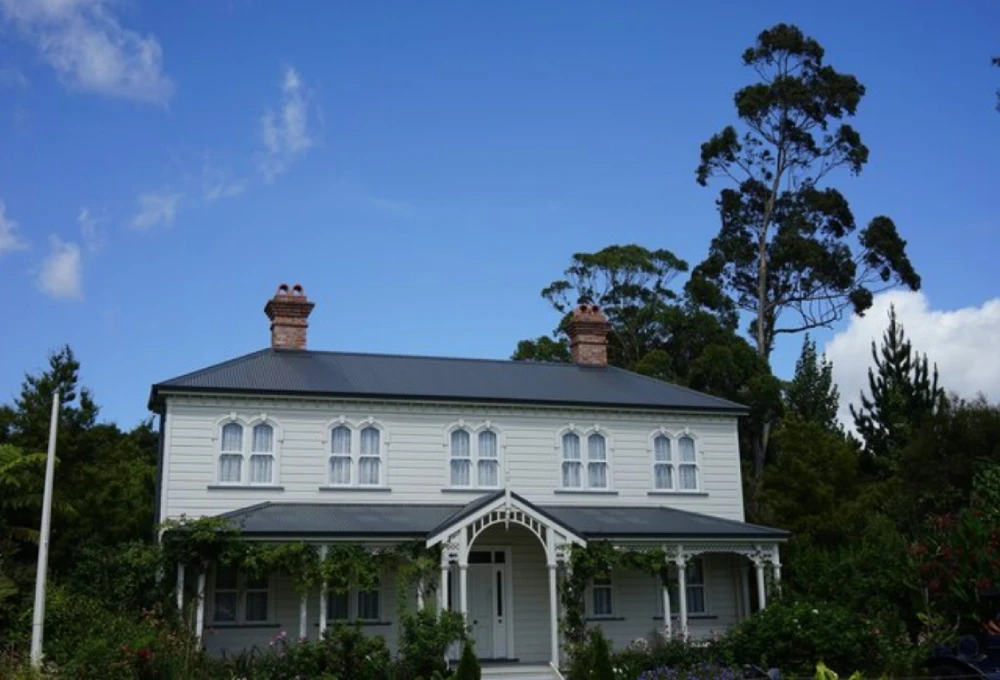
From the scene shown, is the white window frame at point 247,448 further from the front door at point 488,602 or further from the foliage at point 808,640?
the foliage at point 808,640

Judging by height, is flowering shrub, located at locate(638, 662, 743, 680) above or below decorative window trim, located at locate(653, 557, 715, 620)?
below

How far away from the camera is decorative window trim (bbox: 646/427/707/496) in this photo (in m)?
28.5

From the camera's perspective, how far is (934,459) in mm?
29078

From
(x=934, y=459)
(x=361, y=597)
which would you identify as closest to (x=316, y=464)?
(x=361, y=597)

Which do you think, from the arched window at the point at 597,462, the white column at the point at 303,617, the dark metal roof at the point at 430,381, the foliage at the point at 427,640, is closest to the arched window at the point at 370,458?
the dark metal roof at the point at 430,381

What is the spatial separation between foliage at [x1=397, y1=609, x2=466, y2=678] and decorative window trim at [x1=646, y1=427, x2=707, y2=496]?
852 centimetres

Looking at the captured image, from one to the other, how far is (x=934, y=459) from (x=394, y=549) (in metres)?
15.1

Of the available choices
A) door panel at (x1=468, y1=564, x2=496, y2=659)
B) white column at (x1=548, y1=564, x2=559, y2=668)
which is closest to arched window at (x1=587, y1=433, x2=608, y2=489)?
door panel at (x1=468, y1=564, x2=496, y2=659)

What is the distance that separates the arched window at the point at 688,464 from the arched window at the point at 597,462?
7.01 ft

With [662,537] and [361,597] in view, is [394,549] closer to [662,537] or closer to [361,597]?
[361,597]

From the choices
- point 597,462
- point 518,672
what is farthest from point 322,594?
point 597,462

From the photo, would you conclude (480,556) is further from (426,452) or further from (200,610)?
(200,610)

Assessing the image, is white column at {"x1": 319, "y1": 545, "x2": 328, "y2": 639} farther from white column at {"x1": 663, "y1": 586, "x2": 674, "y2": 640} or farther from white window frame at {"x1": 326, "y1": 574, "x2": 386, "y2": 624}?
white column at {"x1": 663, "y1": 586, "x2": 674, "y2": 640}

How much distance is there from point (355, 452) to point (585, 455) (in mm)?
5974
